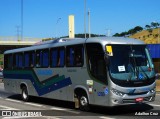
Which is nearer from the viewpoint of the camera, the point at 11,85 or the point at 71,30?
the point at 11,85

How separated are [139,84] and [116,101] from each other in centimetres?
105

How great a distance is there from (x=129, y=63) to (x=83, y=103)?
8.20 feet

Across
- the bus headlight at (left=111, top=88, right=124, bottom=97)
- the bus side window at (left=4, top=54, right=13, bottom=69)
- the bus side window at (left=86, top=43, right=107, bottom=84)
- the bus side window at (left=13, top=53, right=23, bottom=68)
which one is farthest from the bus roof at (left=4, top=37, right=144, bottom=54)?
the bus side window at (left=4, top=54, right=13, bottom=69)

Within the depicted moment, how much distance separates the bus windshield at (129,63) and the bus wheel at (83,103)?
1.91m

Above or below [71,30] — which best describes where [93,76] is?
below

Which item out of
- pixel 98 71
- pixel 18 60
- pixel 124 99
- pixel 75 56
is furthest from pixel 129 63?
pixel 18 60

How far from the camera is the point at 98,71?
1384cm

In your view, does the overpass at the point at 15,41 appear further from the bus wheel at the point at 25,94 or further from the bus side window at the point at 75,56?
the bus side window at the point at 75,56

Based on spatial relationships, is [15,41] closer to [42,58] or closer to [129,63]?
[42,58]

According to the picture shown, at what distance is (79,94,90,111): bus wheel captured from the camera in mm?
14580

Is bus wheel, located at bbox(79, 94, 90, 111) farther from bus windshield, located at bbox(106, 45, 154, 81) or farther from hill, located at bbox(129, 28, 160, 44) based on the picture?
hill, located at bbox(129, 28, 160, 44)

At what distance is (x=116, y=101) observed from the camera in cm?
1313

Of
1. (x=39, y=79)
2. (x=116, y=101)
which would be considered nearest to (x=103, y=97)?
(x=116, y=101)

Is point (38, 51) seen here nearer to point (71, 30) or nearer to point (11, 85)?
point (11, 85)
